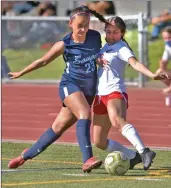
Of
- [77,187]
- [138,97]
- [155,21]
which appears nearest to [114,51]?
[77,187]

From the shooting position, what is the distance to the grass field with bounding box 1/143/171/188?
28.3 ft

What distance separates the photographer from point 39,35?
2333 cm

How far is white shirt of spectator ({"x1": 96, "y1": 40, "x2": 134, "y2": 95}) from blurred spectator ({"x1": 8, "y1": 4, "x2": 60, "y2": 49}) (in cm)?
1336

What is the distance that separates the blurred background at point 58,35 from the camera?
22.0 meters

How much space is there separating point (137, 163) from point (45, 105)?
8712mm

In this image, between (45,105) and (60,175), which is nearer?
(60,175)

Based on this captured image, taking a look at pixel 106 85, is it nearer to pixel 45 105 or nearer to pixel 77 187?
pixel 77 187

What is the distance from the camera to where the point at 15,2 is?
26844 mm

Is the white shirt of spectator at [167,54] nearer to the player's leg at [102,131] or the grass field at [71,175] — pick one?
the grass field at [71,175]

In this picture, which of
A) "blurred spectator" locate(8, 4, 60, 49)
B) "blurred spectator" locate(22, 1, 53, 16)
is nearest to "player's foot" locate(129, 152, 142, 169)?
"blurred spectator" locate(8, 4, 60, 49)

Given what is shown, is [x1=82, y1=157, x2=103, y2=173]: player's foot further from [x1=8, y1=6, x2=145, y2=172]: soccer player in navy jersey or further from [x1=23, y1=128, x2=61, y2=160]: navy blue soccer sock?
[x1=23, y1=128, x2=61, y2=160]: navy blue soccer sock

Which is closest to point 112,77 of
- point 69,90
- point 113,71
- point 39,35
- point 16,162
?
point 113,71

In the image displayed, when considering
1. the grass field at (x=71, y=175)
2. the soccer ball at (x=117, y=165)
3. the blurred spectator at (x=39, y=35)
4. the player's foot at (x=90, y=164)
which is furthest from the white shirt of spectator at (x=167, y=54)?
the player's foot at (x=90, y=164)

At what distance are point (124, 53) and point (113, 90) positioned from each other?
438 millimetres
